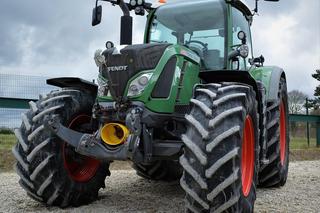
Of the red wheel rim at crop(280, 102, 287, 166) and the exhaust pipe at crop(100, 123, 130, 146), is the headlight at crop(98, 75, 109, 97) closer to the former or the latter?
the exhaust pipe at crop(100, 123, 130, 146)

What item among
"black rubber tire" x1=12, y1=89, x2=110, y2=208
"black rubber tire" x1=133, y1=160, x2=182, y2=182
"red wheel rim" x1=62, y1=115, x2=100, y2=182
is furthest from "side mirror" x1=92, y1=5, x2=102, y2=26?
"black rubber tire" x1=133, y1=160, x2=182, y2=182

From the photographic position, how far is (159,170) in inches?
283

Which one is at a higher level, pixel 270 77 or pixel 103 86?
pixel 270 77

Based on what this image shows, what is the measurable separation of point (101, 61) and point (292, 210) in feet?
8.79

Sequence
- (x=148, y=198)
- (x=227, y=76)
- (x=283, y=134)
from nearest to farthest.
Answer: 1. (x=227, y=76)
2. (x=148, y=198)
3. (x=283, y=134)

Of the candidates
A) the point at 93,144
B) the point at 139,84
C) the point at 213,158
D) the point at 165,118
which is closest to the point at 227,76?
the point at 165,118

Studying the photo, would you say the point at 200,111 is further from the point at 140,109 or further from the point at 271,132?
→ the point at 271,132

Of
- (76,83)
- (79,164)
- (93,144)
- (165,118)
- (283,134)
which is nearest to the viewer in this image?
(93,144)

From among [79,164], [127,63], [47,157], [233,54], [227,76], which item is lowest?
[79,164]

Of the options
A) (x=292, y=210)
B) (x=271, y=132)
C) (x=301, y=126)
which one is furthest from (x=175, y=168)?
(x=301, y=126)

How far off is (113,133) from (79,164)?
1.03m

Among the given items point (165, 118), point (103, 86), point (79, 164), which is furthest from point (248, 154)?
point (79, 164)

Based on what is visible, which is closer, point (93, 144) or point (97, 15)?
point (93, 144)

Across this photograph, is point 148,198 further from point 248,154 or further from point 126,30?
point 126,30
